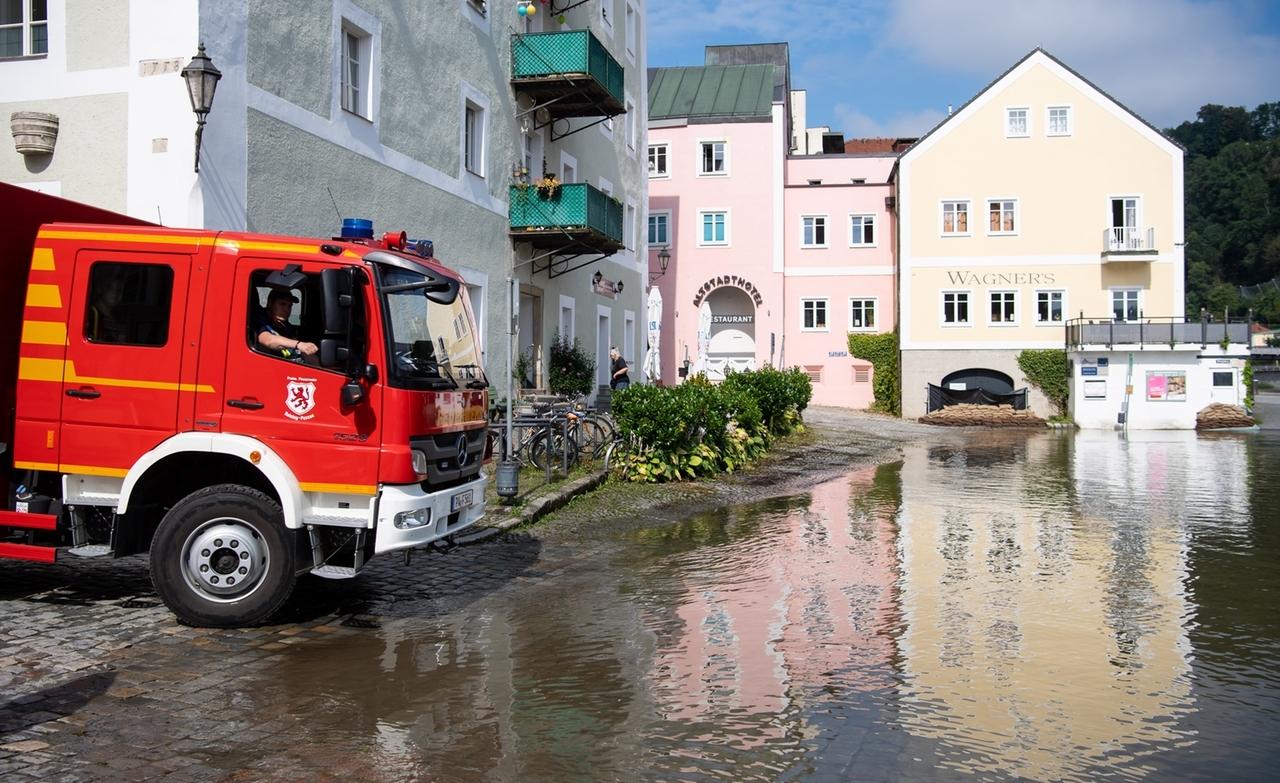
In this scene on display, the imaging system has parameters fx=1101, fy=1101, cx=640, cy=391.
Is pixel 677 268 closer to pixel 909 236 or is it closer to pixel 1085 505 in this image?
pixel 909 236

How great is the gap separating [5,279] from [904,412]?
3699 cm

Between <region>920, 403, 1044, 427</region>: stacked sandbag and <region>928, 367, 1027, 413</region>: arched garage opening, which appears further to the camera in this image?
<region>928, 367, 1027, 413</region>: arched garage opening

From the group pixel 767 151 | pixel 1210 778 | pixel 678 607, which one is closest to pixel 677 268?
pixel 767 151

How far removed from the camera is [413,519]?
7.43 meters

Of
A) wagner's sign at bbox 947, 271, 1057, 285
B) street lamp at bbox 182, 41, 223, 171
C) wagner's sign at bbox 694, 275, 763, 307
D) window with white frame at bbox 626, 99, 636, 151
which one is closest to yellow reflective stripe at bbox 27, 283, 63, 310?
street lamp at bbox 182, 41, 223, 171

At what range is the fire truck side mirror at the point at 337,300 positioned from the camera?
23.3 ft

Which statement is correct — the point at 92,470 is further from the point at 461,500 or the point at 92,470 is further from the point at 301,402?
the point at 461,500

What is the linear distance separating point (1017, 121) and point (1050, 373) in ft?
31.8

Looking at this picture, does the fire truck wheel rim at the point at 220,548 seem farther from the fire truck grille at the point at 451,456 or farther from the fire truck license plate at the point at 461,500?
the fire truck license plate at the point at 461,500

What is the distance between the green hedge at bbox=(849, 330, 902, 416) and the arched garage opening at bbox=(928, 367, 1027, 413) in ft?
7.45

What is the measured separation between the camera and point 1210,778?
4.64m

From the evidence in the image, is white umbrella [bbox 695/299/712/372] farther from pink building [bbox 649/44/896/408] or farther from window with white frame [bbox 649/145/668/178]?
window with white frame [bbox 649/145/668/178]

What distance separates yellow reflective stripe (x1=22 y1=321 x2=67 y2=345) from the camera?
24.9 feet

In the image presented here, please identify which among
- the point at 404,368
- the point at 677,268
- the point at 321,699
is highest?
the point at 677,268
